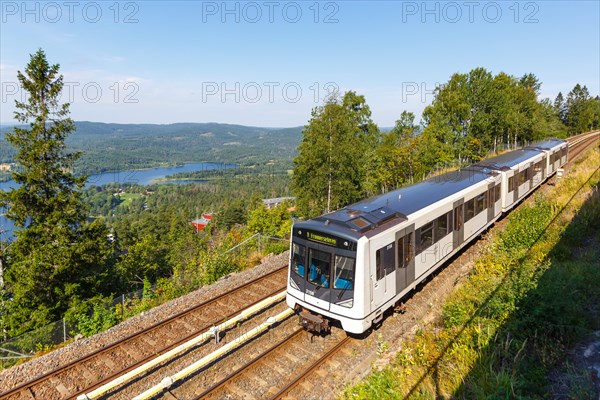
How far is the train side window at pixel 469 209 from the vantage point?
41.5 feet

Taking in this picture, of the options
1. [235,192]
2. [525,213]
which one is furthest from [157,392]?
[235,192]

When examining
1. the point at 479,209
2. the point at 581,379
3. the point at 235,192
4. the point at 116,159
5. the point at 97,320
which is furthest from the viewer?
the point at 116,159

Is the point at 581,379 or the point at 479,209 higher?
the point at 479,209

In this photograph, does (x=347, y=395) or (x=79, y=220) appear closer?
(x=347, y=395)

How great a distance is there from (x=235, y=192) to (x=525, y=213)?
6855 inches

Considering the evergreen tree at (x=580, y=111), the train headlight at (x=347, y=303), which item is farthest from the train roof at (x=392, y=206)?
the evergreen tree at (x=580, y=111)

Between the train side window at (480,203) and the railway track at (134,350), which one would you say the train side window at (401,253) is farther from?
the train side window at (480,203)

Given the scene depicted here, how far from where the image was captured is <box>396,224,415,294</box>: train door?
8906 millimetres

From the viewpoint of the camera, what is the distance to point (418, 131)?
43000mm

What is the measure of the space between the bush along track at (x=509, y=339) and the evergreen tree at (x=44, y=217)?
16.4 metres

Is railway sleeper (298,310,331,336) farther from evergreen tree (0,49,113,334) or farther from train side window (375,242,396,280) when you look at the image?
evergreen tree (0,49,113,334)

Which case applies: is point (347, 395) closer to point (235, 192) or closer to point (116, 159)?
point (235, 192)

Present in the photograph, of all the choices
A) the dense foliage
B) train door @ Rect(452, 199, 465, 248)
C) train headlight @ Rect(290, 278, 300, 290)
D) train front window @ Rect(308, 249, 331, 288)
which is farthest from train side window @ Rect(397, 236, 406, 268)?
the dense foliage

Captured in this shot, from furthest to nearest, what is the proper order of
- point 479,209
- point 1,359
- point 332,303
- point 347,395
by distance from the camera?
point 479,209, point 1,359, point 332,303, point 347,395
